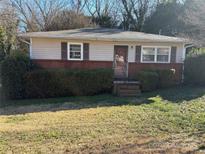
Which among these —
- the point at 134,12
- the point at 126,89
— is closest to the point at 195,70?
the point at 126,89

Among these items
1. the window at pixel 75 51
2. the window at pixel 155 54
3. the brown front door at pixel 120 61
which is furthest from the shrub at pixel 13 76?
the window at pixel 155 54

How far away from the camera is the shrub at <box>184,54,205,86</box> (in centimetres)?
1652

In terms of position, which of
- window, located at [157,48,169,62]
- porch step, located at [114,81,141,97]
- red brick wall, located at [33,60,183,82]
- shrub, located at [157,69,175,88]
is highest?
window, located at [157,48,169,62]

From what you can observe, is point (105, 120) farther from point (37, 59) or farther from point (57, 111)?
point (37, 59)

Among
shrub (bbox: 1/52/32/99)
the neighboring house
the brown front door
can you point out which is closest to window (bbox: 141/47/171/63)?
the neighboring house

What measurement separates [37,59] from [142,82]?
19.3 ft

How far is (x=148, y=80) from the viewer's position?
15.1m

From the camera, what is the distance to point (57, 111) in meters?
10.9

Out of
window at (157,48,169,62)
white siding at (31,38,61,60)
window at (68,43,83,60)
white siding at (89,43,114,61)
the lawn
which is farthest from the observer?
window at (157,48,169,62)

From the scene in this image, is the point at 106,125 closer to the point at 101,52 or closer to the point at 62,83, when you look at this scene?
the point at 62,83

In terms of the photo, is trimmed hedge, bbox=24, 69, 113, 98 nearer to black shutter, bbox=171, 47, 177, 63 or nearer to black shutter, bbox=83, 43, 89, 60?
black shutter, bbox=83, 43, 89, 60

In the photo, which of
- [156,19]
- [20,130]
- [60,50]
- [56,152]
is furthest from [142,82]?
[156,19]

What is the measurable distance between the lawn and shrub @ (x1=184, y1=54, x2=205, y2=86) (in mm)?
3376

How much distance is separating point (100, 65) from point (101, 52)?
0.75 m
